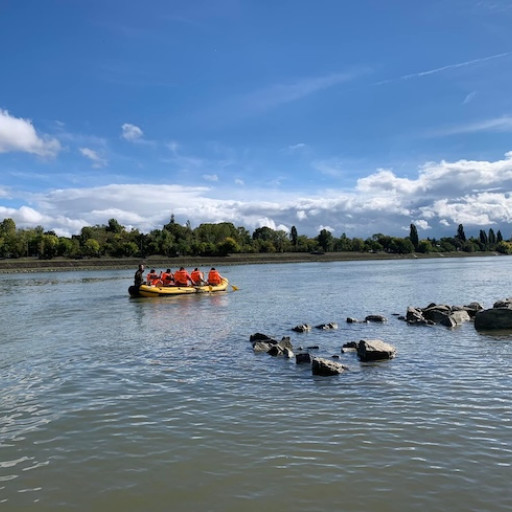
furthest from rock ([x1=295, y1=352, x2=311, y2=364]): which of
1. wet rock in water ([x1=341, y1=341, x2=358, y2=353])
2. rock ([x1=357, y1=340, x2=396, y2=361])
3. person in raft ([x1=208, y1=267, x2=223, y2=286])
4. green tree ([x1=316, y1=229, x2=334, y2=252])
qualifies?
green tree ([x1=316, y1=229, x2=334, y2=252])

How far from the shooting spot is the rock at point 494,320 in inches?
737

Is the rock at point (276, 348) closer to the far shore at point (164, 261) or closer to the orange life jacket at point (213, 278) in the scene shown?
the orange life jacket at point (213, 278)

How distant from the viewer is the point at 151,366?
43.3 ft

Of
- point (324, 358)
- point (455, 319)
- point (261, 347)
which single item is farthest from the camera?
point (455, 319)

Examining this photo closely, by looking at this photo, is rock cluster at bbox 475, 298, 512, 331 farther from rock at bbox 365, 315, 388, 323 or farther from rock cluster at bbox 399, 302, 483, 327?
rock at bbox 365, 315, 388, 323

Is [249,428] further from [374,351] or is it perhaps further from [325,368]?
[374,351]

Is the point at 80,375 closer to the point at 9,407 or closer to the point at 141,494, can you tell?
the point at 9,407

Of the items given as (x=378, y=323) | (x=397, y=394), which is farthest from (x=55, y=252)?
(x=397, y=394)

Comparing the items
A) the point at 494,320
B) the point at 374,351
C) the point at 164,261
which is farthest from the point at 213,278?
the point at 164,261

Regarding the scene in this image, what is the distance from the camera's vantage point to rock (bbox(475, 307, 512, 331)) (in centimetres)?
1872

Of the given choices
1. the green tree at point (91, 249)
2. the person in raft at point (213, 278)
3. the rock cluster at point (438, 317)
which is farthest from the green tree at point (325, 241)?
the rock cluster at point (438, 317)

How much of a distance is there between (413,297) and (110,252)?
395 feet

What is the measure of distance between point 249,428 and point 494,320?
14129 mm

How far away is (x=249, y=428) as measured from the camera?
8.36m
